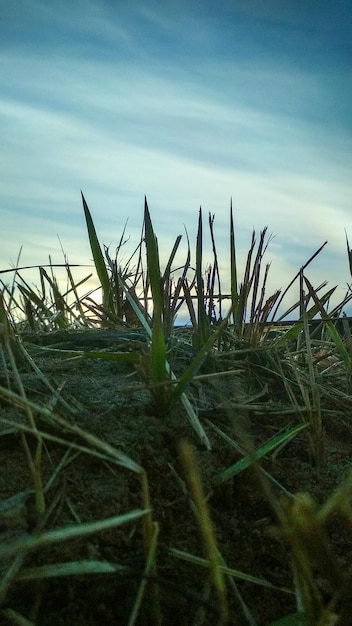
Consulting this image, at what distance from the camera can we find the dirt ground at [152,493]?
898 millimetres

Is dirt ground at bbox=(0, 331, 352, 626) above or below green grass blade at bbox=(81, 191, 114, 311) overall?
below

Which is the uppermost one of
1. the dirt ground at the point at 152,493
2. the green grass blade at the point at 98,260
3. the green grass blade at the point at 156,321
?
the green grass blade at the point at 98,260

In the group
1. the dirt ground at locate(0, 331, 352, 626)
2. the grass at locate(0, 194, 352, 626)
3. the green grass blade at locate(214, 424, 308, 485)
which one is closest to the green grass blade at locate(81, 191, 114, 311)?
the grass at locate(0, 194, 352, 626)

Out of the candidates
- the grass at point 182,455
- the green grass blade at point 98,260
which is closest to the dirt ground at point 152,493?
the grass at point 182,455

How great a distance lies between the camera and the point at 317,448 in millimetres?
1297

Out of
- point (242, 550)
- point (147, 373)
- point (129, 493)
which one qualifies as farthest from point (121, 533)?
point (147, 373)

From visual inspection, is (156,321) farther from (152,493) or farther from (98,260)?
(98,260)

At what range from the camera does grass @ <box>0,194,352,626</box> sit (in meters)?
0.86

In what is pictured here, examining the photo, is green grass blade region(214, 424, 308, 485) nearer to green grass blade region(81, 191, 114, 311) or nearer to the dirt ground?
the dirt ground

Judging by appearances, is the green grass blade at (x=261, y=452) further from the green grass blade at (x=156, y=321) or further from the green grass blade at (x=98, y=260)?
the green grass blade at (x=98, y=260)

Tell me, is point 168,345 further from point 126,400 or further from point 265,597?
point 265,597

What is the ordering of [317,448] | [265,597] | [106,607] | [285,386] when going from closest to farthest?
[106,607]
[265,597]
[317,448]
[285,386]

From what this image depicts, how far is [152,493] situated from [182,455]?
0.25 meters

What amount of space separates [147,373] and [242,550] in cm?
36
